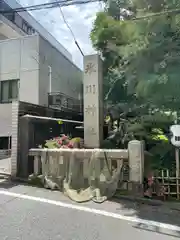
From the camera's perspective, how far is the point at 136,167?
16.3 feet

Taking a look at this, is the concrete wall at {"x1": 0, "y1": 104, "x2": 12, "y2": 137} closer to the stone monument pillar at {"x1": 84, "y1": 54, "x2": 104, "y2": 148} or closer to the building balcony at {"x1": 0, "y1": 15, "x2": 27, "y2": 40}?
the stone monument pillar at {"x1": 84, "y1": 54, "x2": 104, "y2": 148}

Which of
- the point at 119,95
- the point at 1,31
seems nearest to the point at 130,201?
the point at 119,95

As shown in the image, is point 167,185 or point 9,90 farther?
point 9,90

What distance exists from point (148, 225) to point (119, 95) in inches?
184

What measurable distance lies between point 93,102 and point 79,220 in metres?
3.71

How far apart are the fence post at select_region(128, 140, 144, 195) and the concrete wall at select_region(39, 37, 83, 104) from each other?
27.0 feet

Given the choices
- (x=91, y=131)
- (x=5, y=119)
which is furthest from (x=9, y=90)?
(x=91, y=131)

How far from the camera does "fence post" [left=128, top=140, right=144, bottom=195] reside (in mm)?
4945

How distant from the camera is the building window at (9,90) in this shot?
499 inches

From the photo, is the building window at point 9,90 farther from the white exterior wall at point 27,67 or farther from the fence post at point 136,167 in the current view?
the fence post at point 136,167

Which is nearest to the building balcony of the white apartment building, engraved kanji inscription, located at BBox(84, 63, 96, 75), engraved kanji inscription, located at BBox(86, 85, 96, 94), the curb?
the white apartment building

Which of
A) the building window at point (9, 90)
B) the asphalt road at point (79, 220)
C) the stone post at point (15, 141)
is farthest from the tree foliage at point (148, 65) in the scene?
the building window at point (9, 90)

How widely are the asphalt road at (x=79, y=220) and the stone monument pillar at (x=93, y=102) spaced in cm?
213

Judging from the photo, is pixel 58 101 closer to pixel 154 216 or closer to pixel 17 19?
pixel 154 216
